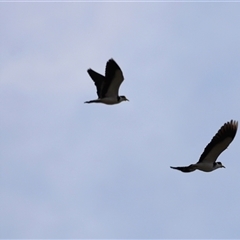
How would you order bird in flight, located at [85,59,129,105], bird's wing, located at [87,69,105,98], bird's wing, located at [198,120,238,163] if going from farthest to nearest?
bird's wing, located at [87,69,105,98] < bird in flight, located at [85,59,129,105] < bird's wing, located at [198,120,238,163]

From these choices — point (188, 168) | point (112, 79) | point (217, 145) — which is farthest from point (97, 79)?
point (217, 145)

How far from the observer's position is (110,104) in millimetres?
34312

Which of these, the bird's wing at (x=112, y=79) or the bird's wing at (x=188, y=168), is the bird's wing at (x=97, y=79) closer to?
the bird's wing at (x=112, y=79)

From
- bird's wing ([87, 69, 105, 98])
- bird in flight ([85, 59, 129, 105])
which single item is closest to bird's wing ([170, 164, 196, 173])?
bird in flight ([85, 59, 129, 105])

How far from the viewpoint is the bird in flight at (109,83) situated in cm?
3219

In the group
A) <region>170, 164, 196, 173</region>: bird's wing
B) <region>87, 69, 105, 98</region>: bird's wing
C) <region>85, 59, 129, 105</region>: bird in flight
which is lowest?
<region>170, 164, 196, 173</region>: bird's wing

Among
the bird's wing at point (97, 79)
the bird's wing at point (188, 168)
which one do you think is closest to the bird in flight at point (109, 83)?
the bird's wing at point (97, 79)

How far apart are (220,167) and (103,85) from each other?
18.8 ft

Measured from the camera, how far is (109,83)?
1299 inches

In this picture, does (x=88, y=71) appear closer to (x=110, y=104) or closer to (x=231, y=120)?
(x=110, y=104)

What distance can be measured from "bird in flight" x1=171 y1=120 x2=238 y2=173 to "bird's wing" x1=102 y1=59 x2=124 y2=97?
438 cm

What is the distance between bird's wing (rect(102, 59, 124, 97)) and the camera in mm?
32031

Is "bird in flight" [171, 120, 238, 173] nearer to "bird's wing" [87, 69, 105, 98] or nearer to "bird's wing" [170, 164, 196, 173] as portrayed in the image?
"bird's wing" [170, 164, 196, 173]

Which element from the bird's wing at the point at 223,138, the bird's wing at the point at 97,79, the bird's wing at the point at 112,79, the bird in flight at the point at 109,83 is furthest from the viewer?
the bird's wing at the point at 97,79
